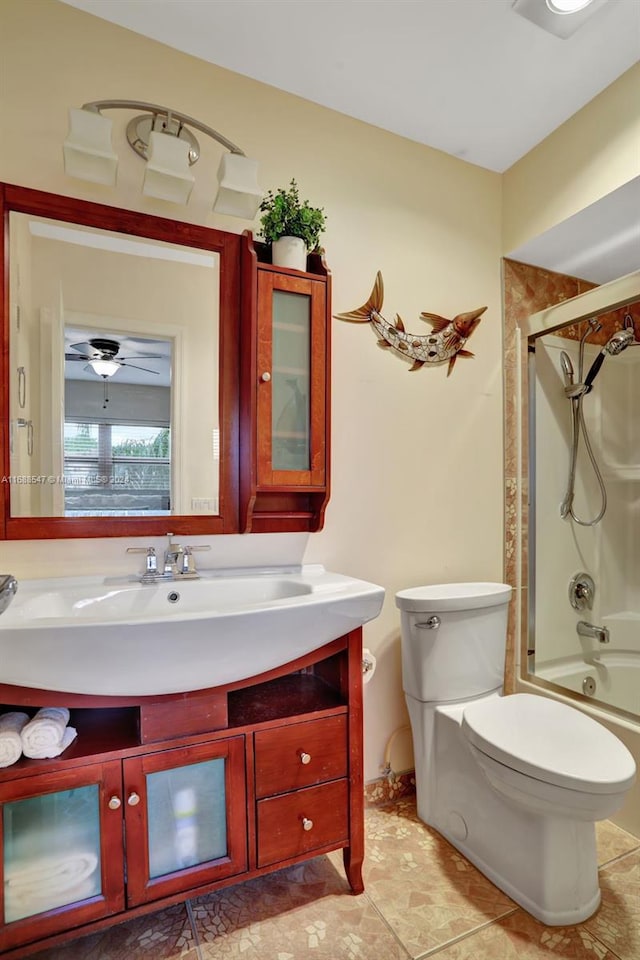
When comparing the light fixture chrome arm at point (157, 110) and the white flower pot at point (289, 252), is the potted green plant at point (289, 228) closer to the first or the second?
the white flower pot at point (289, 252)

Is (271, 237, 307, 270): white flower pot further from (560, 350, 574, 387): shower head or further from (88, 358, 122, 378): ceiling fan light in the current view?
(560, 350, 574, 387): shower head

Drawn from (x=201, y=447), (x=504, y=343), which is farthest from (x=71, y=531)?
(x=504, y=343)

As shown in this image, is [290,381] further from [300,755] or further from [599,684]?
[599,684]

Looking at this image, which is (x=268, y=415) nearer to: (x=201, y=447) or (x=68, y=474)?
(x=201, y=447)

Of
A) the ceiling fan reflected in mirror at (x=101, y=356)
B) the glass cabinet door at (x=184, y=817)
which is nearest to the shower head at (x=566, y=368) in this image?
the ceiling fan reflected in mirror at (x=101, y=356)

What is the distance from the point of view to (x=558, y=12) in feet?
4.58

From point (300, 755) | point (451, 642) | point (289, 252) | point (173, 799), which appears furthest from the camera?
point (451, 642)

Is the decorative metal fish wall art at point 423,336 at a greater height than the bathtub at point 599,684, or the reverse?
the decorative metal fish wall art at point 423,336

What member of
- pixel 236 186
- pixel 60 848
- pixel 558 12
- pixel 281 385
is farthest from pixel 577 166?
pixel 60 848

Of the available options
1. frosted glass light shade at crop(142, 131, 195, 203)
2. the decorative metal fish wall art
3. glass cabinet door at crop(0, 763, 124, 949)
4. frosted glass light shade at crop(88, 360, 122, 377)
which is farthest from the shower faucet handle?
frosted glass light shade at crop(142, 131, 195, 203)

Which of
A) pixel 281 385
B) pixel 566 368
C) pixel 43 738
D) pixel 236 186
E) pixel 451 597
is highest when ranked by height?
pixel 236 186

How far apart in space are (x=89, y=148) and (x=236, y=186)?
1.28ft

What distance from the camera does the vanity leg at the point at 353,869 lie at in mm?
1363

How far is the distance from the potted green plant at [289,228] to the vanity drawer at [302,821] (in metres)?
1.51
